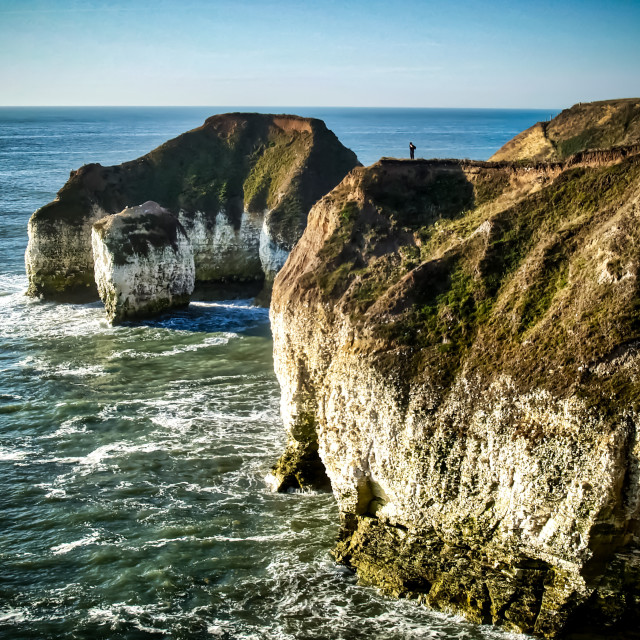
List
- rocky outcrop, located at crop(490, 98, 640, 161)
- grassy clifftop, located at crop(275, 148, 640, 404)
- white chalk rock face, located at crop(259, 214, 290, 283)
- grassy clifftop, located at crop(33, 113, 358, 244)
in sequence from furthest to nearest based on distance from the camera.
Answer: grassy clifftop, located at crop(33, 113, 358, 244)
white chalk rock face, located at crop(259, 214, 290, 283)
rocky outcrop, located at crop(490, 98, 640, 161)
grassy clifftop, located at crop(275, 148, 640, 404)

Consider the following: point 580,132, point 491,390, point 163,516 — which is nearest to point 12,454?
point 163,516

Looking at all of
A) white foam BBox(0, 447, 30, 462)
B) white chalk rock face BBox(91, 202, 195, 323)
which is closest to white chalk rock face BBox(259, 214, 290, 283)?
Result: white chalk rock face BBox(91, 202, 195, 323)

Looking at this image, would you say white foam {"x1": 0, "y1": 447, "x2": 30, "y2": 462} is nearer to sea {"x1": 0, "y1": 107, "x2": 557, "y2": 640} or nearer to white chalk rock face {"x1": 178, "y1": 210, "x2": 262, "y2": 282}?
sea {"x1": 0, "y1": 107, "x2": 557, "y2": 640}

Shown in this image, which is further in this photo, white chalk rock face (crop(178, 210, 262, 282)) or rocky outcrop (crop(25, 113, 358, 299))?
white chalk rock face (crop(178, 210, 262, 282))

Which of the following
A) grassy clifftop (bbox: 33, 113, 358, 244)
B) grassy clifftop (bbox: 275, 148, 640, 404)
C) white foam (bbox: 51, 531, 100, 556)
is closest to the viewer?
grassy clifftop (bbox: 275, 148, 640, 404)

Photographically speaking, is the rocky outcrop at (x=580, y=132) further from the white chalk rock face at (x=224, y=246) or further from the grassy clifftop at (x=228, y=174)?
the white chalk rock face at (x=224, y=246)
